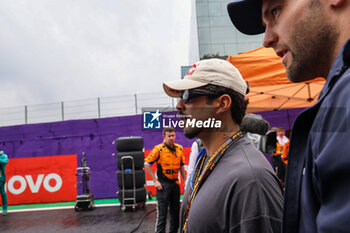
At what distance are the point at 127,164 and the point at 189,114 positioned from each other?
6055 mm

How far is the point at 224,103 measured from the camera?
167 cm

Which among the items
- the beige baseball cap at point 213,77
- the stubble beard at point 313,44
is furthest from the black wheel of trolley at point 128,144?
the stubble beard at point 313,44

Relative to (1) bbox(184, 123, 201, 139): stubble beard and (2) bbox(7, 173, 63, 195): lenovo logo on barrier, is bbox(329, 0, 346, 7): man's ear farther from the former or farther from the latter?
(2) bbox(7, 173, 63, 195): lenovo logo on barrier

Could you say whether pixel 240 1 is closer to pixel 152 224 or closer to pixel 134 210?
pixel 152 224

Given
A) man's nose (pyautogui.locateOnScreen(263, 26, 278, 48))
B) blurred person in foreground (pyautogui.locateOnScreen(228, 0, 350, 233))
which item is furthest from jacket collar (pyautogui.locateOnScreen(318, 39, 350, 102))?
man's nose (pyautogui.locateOnScreen(263, 26, 278, 48))

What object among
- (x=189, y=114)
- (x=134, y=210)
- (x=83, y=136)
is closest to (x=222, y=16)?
(x=83, y=136)

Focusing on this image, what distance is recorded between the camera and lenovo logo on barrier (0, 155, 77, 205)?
8961 millimetres

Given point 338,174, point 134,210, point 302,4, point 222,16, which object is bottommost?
point 134,210

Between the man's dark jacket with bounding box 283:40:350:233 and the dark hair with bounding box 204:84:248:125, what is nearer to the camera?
the man's dark jacket with bounding box 283:40:350:233

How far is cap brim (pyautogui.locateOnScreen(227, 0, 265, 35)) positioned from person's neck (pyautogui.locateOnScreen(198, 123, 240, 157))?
632 millimetres

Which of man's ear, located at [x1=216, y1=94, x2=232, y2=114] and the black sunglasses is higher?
the black sunglasses

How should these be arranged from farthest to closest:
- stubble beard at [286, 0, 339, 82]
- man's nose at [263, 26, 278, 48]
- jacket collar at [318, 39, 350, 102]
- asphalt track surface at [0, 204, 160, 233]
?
asphalt track surface at [0, 204, 160, 233] → man's nose at [263, 26, 278, 48] → stubble beard at [286, 0, 339, 82] → jacket collar at [318, 39, 350, 102]

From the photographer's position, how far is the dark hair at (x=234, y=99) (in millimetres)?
1661

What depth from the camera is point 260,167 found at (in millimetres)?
1271
